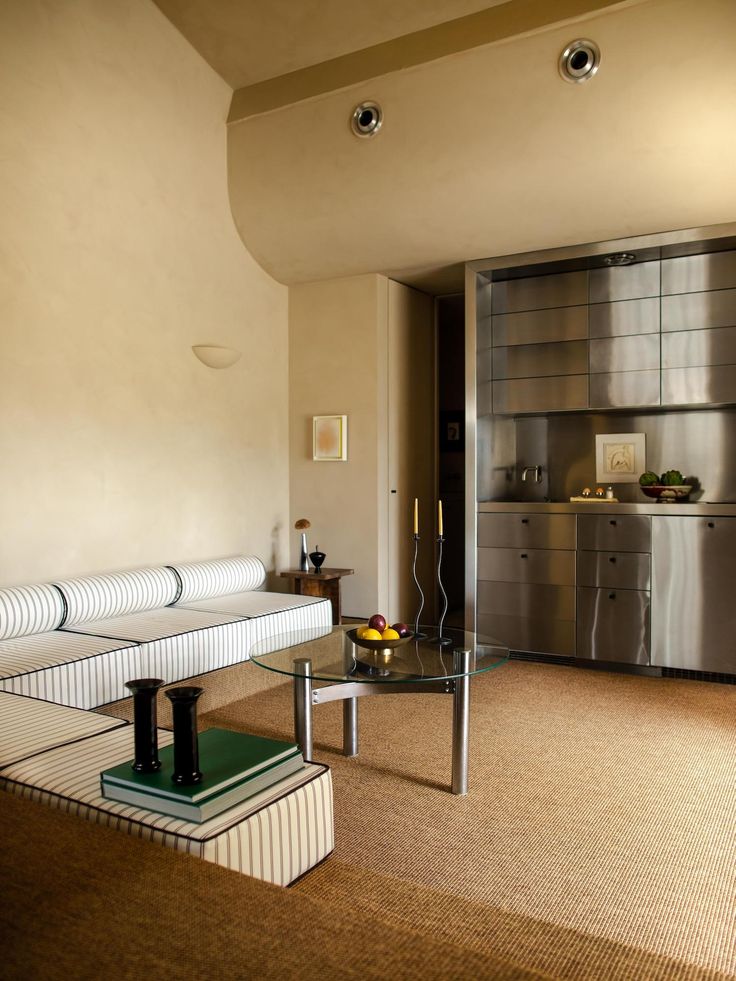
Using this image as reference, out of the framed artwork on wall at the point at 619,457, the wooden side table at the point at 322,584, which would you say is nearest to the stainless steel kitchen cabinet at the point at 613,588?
the framed artwork on wall at the point at 619,457

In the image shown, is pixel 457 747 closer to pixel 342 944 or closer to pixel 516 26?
pixel 342 944

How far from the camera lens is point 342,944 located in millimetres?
1201

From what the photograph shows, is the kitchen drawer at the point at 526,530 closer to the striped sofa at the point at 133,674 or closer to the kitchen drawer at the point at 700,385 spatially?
the kitchen drawer at the point at 700,385

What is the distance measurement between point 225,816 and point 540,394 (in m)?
4.16

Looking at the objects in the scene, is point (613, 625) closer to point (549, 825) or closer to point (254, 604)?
point (254, 604)

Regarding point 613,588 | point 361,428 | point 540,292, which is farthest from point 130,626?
point 540,292

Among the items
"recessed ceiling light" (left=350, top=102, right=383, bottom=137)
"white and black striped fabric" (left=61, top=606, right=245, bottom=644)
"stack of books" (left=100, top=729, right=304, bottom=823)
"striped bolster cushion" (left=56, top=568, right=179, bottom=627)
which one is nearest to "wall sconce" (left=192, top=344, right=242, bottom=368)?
"striped bolster cushion" (left=56, top=568, right=179, bottom=627)

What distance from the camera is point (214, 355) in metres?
5.10

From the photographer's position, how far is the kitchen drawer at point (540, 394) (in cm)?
517

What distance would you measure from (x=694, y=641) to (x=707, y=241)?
2.39 meters

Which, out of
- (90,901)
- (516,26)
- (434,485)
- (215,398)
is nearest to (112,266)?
(215,398)

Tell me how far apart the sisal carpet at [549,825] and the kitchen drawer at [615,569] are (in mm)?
728

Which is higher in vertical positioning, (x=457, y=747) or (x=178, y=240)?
(x=178, y=240)

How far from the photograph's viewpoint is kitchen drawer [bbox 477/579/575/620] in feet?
16.4
